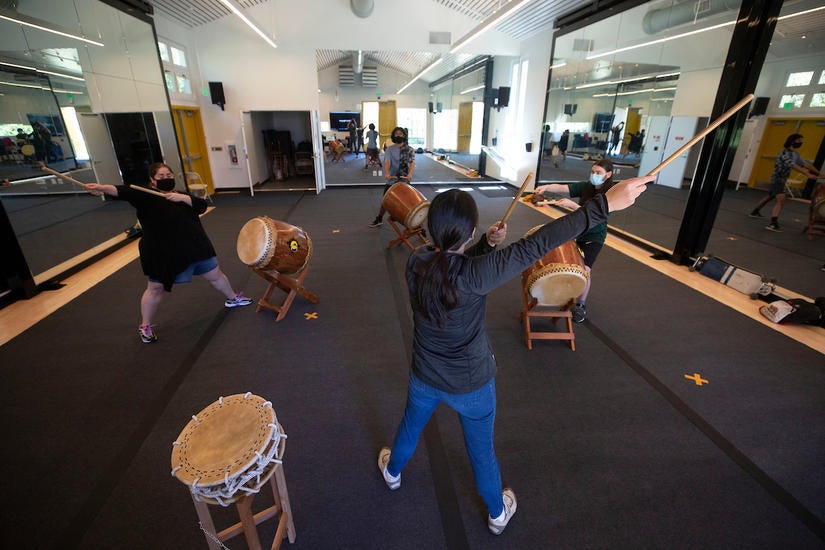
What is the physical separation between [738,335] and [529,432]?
2.51 metres

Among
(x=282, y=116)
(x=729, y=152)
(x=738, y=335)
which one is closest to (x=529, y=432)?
(x=738, y=335)

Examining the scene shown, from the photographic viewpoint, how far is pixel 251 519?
1.36 meters

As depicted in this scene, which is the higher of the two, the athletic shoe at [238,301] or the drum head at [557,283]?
the drum head at [557,283]

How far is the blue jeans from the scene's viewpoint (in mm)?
1493

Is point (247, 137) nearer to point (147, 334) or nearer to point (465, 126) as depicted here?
point (147, 334)

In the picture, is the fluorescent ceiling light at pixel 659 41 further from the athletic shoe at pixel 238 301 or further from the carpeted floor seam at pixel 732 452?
the athletic shoe at pixel 238 301

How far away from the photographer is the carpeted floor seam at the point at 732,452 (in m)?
1.90

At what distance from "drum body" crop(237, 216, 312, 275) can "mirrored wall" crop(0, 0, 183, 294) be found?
9.04 ft

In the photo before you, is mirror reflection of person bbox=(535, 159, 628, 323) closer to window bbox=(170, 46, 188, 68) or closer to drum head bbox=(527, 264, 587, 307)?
drum head bbox=(527, 264, 587, 307)

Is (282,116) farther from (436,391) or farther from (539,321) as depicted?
(436,391)

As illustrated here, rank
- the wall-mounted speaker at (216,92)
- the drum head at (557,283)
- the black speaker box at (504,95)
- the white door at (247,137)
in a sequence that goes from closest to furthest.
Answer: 1. the drum head at (557,283)
2. the wall-mounted speaker at (216,92)
3. the white door at (247,137)
4. the black speaker box at (504,95)

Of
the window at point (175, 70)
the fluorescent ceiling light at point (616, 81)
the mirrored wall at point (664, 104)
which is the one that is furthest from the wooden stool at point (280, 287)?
the fluorescent ceiling light at point (616, 81)

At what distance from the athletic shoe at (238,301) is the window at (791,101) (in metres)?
7.32

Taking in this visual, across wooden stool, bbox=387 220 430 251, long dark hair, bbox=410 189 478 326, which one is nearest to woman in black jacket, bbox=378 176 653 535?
long dark hair, bbox=410 189 478 326
